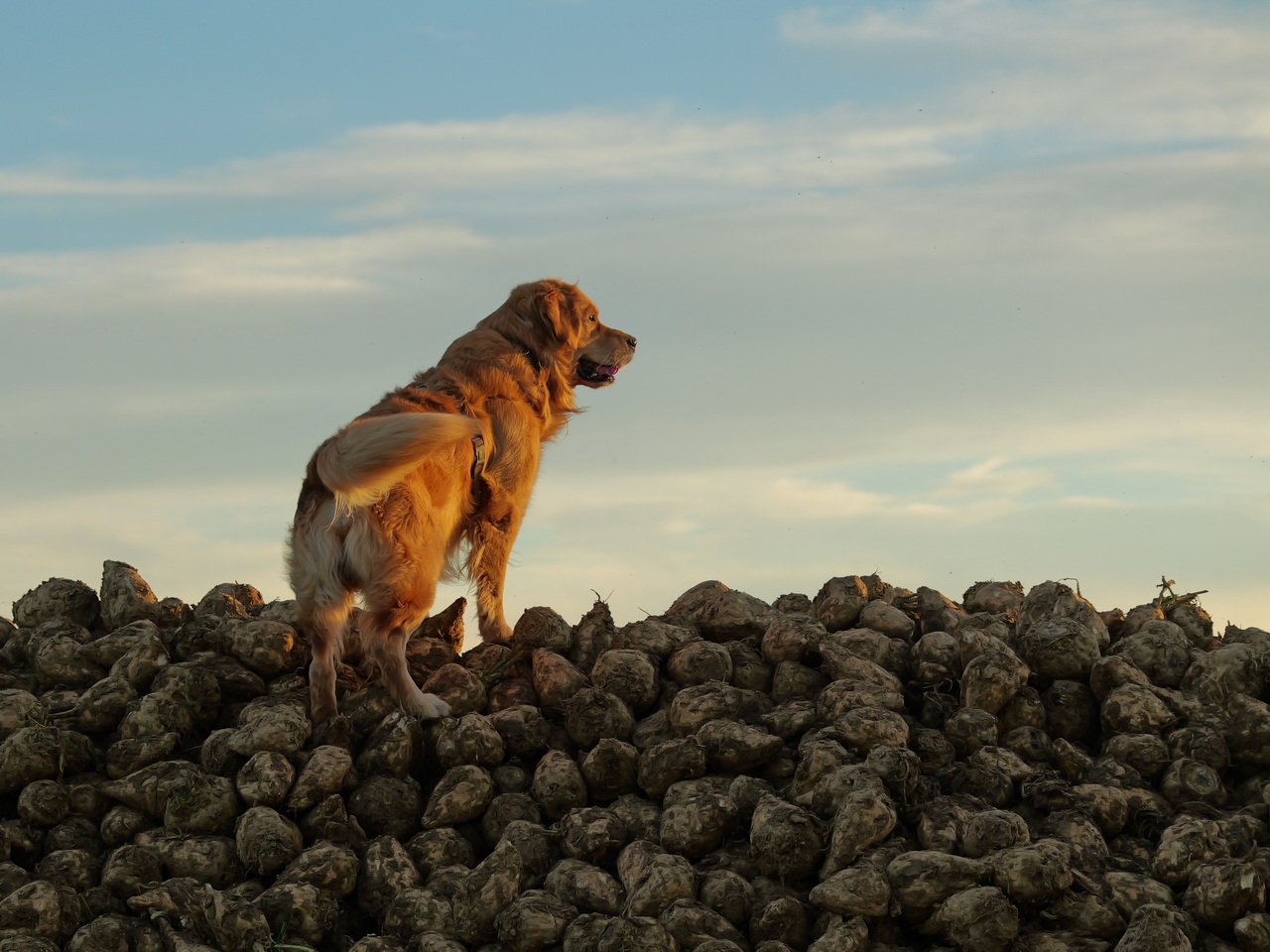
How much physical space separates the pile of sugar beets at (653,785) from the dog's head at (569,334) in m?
1.82

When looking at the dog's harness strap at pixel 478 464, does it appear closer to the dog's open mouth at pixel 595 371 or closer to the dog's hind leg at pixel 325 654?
the dog's hind leg at pixel 325 654

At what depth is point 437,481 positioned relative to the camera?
707 centimetres

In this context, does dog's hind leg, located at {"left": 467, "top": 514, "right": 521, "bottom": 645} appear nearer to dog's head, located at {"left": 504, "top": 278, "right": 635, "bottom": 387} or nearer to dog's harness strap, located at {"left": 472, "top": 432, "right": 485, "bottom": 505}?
dog's harness strap, located at {"left": 472, "top": 432, "right": 485, "bottom": 505}

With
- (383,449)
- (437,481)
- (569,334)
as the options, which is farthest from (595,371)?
(383,449)

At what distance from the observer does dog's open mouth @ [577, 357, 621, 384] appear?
876 cm

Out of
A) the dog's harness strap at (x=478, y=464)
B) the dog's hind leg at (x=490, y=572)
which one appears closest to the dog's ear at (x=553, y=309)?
the dog's harness strap at (x=478, y=464)

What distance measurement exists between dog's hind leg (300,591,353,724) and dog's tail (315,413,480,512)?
27.2 inches

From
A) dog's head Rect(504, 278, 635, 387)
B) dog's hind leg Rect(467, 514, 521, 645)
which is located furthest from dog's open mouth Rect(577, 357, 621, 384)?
dog's hind leg Rect(467, 514, 521, 645)

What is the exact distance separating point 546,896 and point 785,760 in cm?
143

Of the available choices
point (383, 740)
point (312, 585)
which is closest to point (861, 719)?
point (383, 740)

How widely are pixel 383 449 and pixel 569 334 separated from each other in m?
2.44

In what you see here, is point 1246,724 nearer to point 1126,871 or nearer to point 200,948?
point 1126,871

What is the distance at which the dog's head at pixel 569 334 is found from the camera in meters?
8.26

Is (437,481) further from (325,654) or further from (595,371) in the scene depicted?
(595,371)
